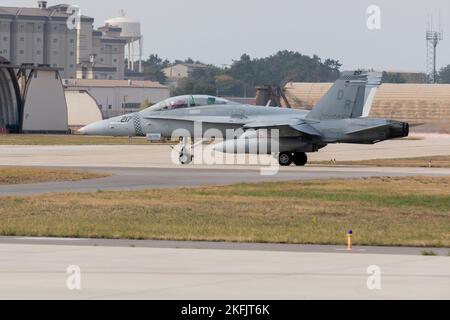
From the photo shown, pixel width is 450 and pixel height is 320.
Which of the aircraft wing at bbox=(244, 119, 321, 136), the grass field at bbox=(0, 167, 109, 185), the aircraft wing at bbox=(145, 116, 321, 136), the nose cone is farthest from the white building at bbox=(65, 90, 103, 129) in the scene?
the grass field at bbox=(0, 167, 109, 185)

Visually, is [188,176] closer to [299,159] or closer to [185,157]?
[185,157]

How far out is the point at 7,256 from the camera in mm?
18375

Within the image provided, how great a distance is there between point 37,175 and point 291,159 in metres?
14.6

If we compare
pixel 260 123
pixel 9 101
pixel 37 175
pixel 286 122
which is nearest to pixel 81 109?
pixel 9 101

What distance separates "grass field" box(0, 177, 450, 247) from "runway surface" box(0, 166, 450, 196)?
2791 millimetres

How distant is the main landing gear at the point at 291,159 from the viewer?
52.3 meters

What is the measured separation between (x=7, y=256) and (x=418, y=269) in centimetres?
654

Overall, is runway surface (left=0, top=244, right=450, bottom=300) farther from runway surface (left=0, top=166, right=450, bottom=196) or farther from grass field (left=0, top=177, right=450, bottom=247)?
runway surface (left=0, top=166, right=450, bottom=196)

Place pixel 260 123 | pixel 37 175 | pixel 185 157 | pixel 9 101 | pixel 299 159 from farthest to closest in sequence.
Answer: pixel 9 101 → pixel 185 157 → pixel 299 159 → pixel 260 123 → pixel 37 175

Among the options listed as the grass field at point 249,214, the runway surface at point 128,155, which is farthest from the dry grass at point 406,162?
the grass field at point 249,214

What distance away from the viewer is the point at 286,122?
167ft

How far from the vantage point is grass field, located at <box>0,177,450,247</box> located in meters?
22.4
